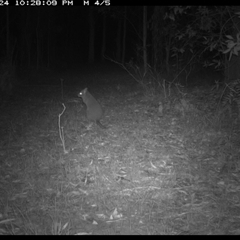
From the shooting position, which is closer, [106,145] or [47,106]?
[106,145]

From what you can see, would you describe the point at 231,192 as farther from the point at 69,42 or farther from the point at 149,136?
the point at 69,42

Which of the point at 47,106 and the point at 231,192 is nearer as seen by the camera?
the point at 231,192

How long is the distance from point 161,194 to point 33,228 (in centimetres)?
201

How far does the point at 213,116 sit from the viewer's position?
24.2 feet

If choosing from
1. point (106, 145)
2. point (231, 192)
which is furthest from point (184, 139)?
point (231, 192)

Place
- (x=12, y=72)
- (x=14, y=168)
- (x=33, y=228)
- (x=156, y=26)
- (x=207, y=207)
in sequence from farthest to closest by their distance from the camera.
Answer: (x=12, y=72) → (x=156, y=26) → (x=14, y=168) → (x=207, y=207) → (x=33, y=228)

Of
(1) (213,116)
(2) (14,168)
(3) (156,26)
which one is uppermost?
(3) (156,26)

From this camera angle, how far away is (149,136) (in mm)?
7059

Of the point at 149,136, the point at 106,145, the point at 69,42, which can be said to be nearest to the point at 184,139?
the point at 149,136

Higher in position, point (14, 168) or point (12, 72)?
point (12, 72)

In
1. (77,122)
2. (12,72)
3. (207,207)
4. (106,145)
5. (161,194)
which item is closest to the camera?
(207,207)

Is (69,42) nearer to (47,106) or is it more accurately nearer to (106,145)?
(47,106)

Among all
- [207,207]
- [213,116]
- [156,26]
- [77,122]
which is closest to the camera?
[207,207]

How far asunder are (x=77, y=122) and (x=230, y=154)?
4.39m
